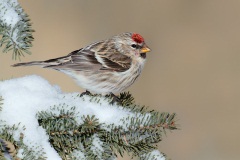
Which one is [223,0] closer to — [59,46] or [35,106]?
[59,46]

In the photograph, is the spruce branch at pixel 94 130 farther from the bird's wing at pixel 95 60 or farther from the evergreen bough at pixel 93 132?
the bird's wing at pixel 95 60

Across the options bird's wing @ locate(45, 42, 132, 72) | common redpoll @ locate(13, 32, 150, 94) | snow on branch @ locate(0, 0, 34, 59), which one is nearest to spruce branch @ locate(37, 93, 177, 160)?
snow on branch @ locate(0, 0, 34, 59)

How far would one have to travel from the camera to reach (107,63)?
5152 millimetres

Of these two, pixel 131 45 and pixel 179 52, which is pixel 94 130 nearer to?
pixel 131 45

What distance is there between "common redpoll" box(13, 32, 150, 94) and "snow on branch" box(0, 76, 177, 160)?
1584 millimetres

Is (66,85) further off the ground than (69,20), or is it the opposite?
(69,20)

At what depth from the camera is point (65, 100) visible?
326cm

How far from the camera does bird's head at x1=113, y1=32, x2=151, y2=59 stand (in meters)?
5.21

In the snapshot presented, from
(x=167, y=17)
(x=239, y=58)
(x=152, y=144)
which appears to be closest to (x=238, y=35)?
(x=239, y=58)

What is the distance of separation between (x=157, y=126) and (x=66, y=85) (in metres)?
4.56

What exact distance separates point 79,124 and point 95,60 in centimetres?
205

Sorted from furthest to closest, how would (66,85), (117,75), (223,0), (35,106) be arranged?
(223,0), (66,85), (117,75), (35,106)

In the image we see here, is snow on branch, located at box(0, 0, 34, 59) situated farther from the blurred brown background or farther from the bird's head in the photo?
the blurred brown background

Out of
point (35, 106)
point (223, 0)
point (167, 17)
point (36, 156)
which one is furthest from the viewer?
point (223, 0)
